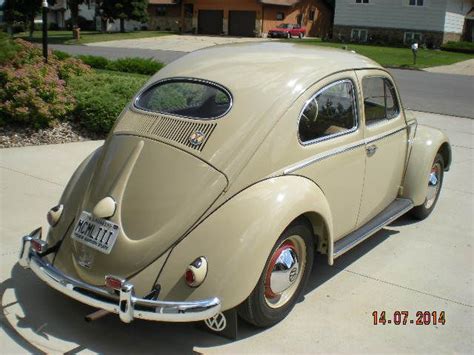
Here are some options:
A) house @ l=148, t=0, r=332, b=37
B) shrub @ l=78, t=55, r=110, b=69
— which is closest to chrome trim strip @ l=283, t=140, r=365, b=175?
shrub @ l=78, t=55, r=110, b=69

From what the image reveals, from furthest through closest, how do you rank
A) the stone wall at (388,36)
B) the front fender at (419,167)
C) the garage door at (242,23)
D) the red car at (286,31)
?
the garage door at (242,23) < the red car at (286,31) < the stone wall at (388,36) < the front fender at (419,167)

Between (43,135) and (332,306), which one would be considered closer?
(332,306)

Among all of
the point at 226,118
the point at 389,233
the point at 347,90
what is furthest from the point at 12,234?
the point at 389,233

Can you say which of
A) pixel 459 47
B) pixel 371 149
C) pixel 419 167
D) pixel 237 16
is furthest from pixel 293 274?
pixel 237 16

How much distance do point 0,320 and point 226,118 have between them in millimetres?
1984

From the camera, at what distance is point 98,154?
4246 millimetres

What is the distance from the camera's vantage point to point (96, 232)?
3543 millimetres

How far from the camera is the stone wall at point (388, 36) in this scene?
1519 inches

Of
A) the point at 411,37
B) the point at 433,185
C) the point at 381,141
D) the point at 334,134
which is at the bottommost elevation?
the point at 433,185

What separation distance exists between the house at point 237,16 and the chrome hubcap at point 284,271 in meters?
43.3

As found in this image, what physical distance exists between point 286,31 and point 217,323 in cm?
4287
